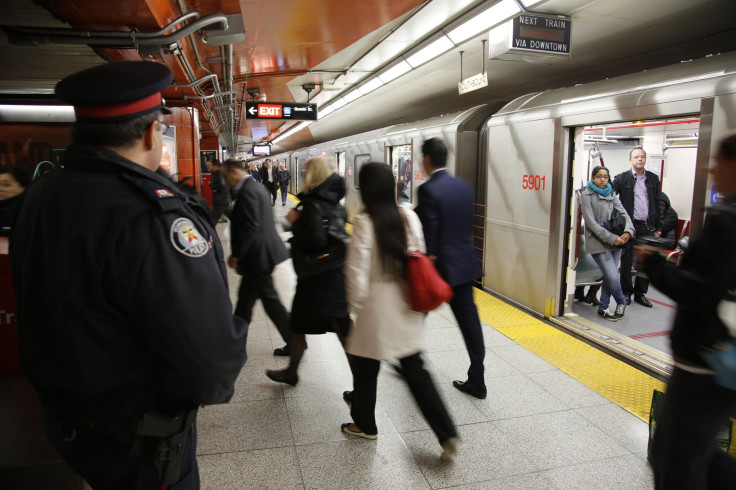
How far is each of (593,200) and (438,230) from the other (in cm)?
263

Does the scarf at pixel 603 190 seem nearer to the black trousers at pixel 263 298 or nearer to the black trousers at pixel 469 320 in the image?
the black trousers at pixel 469 320

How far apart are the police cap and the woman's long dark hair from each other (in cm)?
117

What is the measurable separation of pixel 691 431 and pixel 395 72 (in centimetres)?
665

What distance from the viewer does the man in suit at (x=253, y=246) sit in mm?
3359

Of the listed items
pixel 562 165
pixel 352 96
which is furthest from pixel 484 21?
pixel 352 96

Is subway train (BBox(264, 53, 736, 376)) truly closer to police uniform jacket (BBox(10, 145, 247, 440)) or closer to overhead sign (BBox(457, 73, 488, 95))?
overhead sign (BBox(457, 73, 488, 95))

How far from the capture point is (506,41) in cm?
436

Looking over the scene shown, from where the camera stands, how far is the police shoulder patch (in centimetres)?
107

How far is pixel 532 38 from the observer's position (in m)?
4.52

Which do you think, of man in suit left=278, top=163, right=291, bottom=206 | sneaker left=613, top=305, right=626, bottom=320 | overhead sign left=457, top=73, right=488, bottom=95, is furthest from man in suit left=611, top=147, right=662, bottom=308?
man in suit left=278, top=163, right=291, bottom=206

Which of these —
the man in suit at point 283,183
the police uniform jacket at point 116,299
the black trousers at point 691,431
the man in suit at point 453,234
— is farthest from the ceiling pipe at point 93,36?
the man in suit at point 283,183

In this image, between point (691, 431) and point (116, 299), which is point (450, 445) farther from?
point (116, 299)

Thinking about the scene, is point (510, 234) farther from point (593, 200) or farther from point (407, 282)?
point (407, 282)

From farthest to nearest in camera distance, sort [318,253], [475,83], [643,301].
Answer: [643,301]
[475,83]
[318,253]
